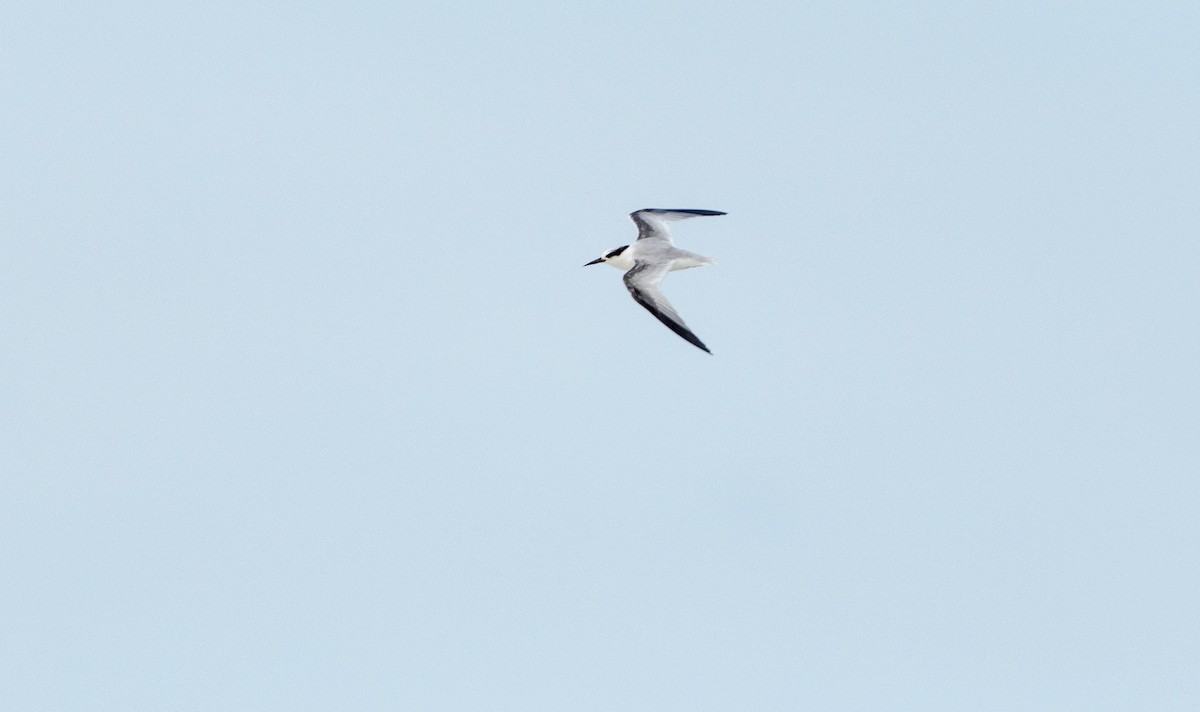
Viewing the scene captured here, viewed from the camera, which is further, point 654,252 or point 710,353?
point 654,252

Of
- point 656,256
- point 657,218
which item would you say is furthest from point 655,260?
point 657,218

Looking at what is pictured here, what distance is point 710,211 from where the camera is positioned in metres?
55.2

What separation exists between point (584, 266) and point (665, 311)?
27.4 feet

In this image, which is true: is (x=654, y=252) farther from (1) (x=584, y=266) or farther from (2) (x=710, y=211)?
(2) (x=710, y=211)

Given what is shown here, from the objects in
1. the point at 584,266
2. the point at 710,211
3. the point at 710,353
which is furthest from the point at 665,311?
the point at 710,211

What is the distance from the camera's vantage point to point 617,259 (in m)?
50.1

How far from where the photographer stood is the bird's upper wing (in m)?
53.1

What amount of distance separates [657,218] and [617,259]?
4.93m

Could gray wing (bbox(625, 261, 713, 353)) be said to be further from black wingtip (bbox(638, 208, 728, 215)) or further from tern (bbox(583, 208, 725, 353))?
black wingtip (bbox(638, 208, 728, 215))

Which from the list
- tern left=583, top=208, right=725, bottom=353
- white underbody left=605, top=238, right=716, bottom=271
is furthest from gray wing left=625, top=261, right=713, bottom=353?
white underbody left=605, top=238, right=716, bottom=271

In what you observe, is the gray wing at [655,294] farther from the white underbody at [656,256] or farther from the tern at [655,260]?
the white underbody at [656,256]

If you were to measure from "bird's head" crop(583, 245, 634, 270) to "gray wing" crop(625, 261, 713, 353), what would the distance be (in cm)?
190

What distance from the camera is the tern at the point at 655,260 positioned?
141ft

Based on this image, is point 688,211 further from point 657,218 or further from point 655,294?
point 655,294
